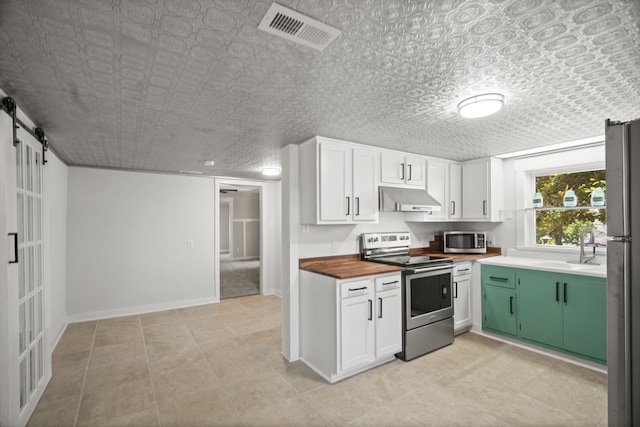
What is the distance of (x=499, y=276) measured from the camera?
363 centimetres

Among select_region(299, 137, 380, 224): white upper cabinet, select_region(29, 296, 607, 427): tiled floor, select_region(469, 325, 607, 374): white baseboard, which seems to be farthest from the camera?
select_region(299, 137, 380, 224): white upper cabinet

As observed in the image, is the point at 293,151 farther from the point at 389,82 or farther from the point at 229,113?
the point at 389,82

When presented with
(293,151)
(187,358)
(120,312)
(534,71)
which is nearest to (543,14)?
(534,71)

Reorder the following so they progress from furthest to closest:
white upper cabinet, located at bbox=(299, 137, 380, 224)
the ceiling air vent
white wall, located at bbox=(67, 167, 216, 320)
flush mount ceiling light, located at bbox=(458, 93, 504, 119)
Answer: white wall, located at bbox=(67, 167, 216, 320), white upper cabinet, located at bbox=(299, 137, 380, 224), flush mount ceiling light, located at bbox=(458, 93, 504, 119), the ceiling air vent

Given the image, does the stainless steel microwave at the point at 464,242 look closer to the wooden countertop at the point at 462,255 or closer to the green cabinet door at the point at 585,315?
the wooden countertop at the point at 462,255

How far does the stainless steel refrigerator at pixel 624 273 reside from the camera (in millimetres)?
1289

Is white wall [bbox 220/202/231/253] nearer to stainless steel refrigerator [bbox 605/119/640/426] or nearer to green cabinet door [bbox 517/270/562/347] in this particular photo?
green cabinet door [bbox 517/270/562/347]

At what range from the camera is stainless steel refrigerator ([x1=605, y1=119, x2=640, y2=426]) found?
1.29 meters

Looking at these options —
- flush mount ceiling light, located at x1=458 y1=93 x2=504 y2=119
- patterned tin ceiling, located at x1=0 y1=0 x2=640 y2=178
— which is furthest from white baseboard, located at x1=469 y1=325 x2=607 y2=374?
flush mount ceiling light, located at x1=458 y1=93 x2=504 y2=119

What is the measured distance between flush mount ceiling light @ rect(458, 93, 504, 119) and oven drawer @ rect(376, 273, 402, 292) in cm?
162

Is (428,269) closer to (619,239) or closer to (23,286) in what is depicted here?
(619,239)

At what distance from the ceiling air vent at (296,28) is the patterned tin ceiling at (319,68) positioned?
0.11ft

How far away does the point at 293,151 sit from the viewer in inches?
128

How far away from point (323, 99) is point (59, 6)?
141 centimetres
